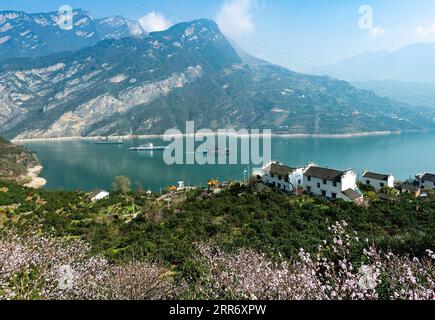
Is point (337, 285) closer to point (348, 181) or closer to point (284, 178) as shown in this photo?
point (348, 181)

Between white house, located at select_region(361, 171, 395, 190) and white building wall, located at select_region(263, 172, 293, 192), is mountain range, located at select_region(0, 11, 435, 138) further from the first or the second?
white building wall, located at select_region(263, 172, 293, 192)

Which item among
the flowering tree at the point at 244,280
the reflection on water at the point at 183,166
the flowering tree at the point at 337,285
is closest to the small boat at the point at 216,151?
the reflection on water at the point at 183,166

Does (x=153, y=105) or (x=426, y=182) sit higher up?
(x=153, y=105)

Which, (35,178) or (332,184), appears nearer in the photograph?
(332,184)

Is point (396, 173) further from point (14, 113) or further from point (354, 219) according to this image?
point (14, 113)

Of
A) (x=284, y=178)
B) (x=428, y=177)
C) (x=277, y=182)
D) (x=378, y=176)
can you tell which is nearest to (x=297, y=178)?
(x=284, y=178)

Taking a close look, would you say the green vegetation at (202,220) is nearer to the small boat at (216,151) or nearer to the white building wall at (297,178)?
the white building wall at (297,178)
